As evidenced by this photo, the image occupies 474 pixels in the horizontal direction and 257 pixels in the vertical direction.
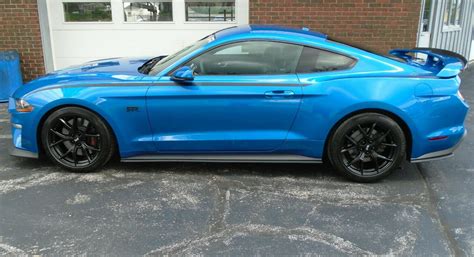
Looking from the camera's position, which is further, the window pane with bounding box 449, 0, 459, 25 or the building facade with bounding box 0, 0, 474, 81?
the window pane with bounding box 449, 0, 459, 25

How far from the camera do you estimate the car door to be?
13.2 ft

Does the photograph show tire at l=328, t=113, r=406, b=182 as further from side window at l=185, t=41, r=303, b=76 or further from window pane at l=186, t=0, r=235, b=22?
window pane at l=186, t=0, r=235, b=22

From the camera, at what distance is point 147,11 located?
26.2 feet

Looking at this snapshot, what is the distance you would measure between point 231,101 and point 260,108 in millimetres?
273

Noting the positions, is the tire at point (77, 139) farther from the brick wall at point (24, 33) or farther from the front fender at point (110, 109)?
the brick wall at point (24, 33)

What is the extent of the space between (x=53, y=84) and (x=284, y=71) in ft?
7.24

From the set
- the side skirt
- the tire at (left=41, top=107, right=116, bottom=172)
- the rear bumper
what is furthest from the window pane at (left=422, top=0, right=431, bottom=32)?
the tire at (left=41, top=107, right=116, bottom=172)

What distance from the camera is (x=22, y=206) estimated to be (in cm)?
373

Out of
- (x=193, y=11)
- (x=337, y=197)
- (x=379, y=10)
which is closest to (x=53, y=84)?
(x=337, y=197)

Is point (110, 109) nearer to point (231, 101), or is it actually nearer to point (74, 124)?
point (74, 124)

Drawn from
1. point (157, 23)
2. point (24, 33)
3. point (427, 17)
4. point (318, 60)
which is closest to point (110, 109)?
point (318, 60)

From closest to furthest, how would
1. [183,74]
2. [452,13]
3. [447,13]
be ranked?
[183,74] < [447,13] < [452,13]

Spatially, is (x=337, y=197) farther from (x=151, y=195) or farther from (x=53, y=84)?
(x=53, y=84)

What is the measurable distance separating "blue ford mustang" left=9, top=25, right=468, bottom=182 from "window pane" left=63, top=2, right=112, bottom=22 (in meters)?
4.09
